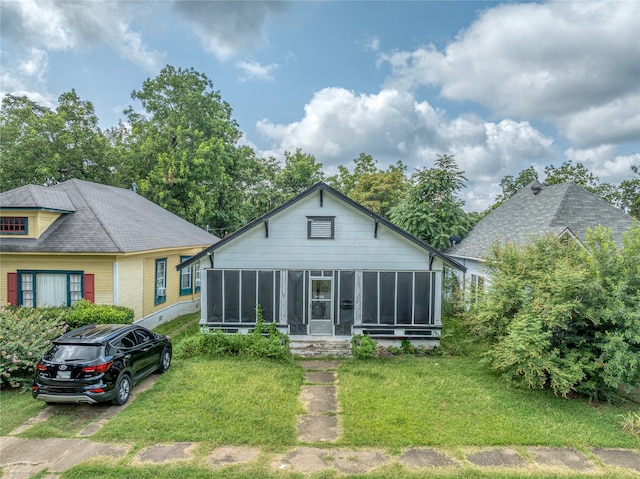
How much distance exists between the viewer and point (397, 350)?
447 inches

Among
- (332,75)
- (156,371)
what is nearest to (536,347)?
(156,371)

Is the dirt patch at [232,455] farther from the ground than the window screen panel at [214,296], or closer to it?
closer to it

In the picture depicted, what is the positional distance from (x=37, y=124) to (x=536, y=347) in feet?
97.7

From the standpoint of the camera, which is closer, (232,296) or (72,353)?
(72,353)

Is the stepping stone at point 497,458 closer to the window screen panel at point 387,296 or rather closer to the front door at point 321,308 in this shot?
the window screen panel at point 387,296

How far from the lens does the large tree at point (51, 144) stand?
22.2 meters

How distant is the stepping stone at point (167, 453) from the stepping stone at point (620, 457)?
7025 mm

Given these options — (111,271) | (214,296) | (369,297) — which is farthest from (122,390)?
(369,297)

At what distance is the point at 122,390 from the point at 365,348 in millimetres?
6653

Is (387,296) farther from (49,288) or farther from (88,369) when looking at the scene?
(49,288)

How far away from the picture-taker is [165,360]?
9508 mm

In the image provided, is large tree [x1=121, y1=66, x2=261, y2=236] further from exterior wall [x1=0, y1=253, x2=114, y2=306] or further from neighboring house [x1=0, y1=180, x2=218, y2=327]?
exterior wall [x1=0, y1=253, x2=114, y2=306]

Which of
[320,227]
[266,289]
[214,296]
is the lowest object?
[214,296]

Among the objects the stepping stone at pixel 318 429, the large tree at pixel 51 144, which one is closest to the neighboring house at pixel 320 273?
the stepping stone at pixel 318 429
